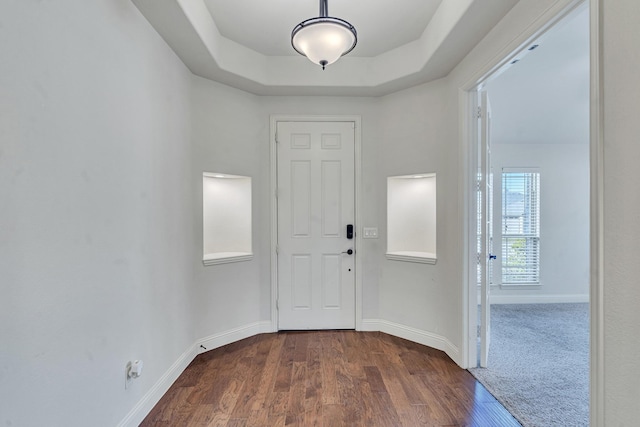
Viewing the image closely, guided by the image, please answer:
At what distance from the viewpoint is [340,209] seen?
343 cm

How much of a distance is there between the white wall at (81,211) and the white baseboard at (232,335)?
24.9 inches

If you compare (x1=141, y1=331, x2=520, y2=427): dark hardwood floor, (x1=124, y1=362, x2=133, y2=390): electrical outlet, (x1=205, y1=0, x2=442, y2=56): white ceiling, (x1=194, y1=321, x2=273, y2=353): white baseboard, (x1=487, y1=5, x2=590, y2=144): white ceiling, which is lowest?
(x1=141, y1=331, x2=520, y2=427): dark hardwood floor

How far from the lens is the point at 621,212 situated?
121 cm

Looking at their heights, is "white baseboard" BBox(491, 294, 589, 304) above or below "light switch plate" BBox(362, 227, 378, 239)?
below

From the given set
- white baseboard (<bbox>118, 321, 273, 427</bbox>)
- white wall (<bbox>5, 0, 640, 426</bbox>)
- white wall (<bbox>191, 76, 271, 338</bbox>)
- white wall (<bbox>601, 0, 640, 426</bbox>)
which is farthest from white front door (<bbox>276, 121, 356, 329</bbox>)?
white wall (<bbox>601, 0, 640, 426</bbox>)

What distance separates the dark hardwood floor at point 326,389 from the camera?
1.96 m

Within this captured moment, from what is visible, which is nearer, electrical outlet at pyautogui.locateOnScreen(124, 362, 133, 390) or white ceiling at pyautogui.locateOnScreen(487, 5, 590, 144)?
electrical outlet at pyautogui.locateOnScreen(124, 362, 133, 390)

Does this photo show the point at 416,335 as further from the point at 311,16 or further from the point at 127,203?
the point at 311,16

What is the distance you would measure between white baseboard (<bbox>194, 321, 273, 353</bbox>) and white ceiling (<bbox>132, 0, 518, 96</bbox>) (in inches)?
101

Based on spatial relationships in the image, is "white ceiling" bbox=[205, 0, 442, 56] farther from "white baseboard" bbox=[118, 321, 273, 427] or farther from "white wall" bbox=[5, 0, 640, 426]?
"white baseboard" bbox=[118, 321, 273, 427]

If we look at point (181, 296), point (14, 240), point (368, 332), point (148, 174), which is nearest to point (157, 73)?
point (148, 174)

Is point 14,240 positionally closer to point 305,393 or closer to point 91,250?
point 91,250

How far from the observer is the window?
182 inches

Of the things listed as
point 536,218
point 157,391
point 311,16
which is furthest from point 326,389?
point 536,218
